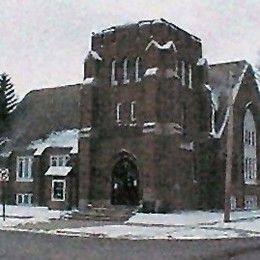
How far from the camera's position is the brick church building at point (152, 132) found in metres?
39.0

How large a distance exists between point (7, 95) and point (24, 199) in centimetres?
1808

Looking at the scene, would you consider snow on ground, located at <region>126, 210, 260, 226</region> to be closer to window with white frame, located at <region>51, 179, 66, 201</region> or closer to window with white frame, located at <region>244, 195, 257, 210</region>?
window with white frame, located at <region>51, 179, 66, 201</region>

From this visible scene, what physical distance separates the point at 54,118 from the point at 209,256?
3704cm

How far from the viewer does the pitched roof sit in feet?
167

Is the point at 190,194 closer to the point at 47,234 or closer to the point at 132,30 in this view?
the point at 132,30

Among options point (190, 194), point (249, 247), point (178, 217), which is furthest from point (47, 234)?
point (190, 194)

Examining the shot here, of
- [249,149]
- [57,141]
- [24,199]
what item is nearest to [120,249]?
[57,141]

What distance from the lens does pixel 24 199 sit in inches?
1977

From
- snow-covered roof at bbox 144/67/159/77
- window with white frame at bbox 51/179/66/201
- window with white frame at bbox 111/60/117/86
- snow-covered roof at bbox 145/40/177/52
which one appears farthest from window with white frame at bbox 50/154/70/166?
snow-covered roof at bbox 145/40/177/52

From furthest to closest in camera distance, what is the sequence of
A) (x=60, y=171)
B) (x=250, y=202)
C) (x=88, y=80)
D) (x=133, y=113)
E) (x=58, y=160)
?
(x=250, y=202)
(x=58, y=160)
(x=60, y=171)
(x=88, y=80)
(x=133, y=113)

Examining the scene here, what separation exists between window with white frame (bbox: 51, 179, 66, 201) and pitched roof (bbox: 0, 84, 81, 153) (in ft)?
23.4

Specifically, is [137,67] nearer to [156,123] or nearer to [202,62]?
[156,123]

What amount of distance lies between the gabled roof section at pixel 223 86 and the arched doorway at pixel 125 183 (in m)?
7.88

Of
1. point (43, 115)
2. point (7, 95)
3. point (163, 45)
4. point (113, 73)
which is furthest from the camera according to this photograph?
point (7, 95)
